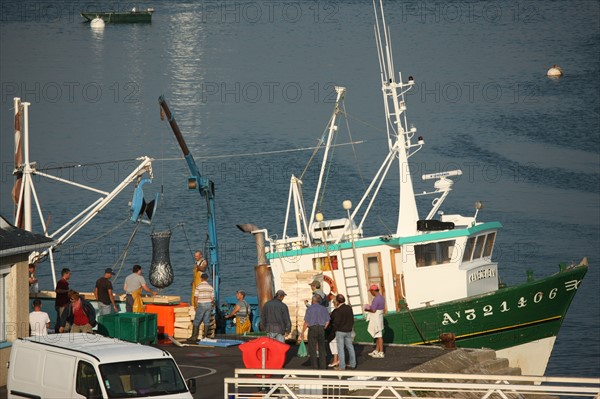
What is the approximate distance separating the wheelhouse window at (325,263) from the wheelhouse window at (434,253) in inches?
81.4

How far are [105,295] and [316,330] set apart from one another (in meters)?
6.04

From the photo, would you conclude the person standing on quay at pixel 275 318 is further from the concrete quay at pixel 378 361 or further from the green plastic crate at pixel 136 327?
the green plastic crate at pixel 136 327

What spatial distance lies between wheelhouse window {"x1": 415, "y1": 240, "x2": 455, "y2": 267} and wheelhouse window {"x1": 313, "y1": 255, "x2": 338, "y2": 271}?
2.07 meters

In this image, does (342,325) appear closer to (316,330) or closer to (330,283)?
(316,330)

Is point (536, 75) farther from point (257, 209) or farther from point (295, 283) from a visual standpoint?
point (295, 283)

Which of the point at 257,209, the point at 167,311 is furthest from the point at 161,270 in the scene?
the point at 257,209

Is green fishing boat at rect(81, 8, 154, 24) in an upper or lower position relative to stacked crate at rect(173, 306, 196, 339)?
upper

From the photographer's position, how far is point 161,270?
3212 centimetres

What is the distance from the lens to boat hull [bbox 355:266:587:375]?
3142cm

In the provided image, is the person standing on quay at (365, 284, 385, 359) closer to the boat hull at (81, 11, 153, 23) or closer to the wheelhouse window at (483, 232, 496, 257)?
the wheelhouse window at (483, 232, 496, 257)

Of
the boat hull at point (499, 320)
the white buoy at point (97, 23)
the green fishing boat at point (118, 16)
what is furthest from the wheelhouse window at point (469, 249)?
the green fishing boat at point (118, 16)

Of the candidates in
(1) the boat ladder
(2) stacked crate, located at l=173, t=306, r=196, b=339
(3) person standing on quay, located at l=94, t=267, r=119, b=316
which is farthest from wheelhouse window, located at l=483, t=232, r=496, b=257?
(3) person standing on quay, located at l=94, t=267, r=119, b=316

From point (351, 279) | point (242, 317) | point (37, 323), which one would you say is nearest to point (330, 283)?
point (351, 279)

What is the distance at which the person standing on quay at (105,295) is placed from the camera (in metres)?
28.7
